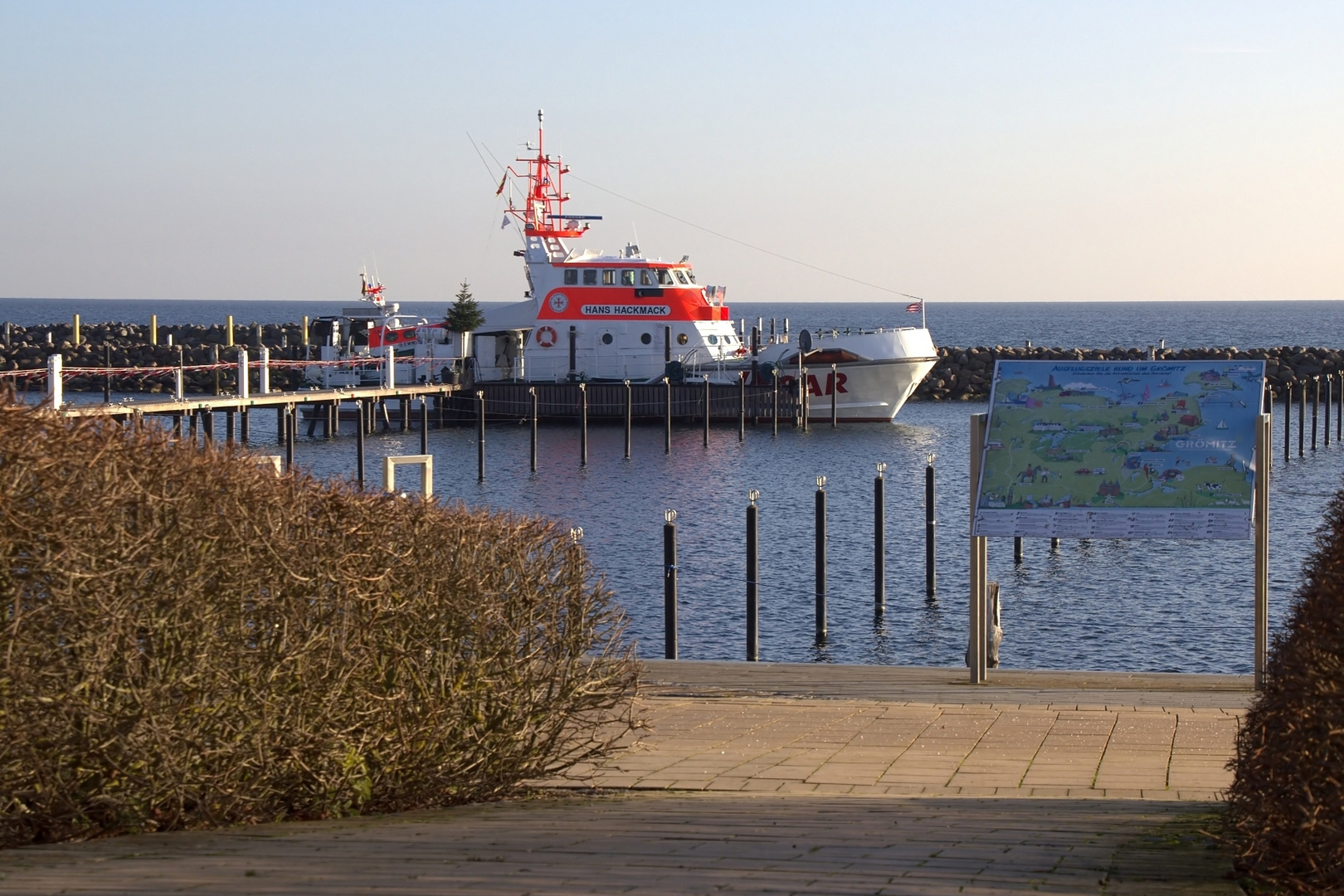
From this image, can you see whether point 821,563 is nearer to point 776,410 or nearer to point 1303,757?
point 1303,757

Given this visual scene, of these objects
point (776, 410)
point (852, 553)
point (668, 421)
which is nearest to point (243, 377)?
point (668, 421)

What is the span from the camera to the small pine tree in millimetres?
49750

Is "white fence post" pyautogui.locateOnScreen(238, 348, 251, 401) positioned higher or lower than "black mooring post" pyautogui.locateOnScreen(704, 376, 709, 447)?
higher

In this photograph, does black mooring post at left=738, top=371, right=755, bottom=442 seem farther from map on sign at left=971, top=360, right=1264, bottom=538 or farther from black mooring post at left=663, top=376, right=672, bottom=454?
map on sign at left=971, top=360, right=1264, bottom=538

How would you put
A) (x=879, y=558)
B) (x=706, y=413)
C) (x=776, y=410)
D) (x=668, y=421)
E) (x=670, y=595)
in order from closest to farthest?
(x=670, y=595) < (x=879, y=558) < (x=668, y=421) < (x=706, y=413) < (x=776, y=410)

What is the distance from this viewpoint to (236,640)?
565 centimetres

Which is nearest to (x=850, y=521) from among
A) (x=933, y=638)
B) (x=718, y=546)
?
(x=718, y=546)

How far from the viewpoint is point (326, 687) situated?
6.00m

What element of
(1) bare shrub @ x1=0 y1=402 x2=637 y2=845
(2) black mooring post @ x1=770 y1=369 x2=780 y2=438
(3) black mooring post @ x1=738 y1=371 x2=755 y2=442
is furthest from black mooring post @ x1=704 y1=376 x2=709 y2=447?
(1) bare shrub @ x1=0 y1=402 x2=637 y2=845

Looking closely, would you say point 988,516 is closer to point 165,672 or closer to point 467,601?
point 467,601

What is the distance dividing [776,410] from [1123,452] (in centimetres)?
3631

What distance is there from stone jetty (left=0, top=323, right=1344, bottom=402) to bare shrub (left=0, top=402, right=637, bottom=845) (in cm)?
5430

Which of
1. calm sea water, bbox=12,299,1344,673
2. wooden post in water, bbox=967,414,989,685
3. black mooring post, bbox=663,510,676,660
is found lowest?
calm sea water, bbox=12,299,1344,673

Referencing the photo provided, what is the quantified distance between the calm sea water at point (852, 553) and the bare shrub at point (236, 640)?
1132mm
